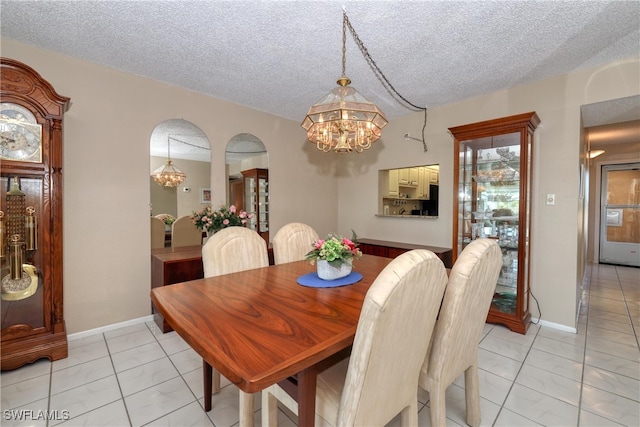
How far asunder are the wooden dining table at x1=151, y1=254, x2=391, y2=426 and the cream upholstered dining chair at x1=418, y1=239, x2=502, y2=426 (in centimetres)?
40

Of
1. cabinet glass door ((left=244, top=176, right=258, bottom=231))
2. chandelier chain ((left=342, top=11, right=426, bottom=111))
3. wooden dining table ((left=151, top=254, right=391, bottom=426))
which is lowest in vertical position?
wooden dining table ((left=151, top=254, right=391, bottom=426))

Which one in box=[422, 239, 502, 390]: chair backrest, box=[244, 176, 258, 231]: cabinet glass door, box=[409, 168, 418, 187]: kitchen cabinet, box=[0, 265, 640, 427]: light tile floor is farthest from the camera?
box=[409, 168, 418, 187]: kitchen cabinet

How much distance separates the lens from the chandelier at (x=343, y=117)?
1785 millimetres

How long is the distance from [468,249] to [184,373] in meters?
2.08

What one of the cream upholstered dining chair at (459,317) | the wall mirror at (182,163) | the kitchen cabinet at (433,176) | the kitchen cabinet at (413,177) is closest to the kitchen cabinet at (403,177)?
the kitchen cabinet at (413,177)

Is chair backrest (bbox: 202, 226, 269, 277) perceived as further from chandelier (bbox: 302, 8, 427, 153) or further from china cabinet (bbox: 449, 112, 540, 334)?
china cabinet (bbox: 449, 112, 540, 334)

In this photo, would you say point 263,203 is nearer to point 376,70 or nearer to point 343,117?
point 376,70

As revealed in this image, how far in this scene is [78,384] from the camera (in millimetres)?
1891

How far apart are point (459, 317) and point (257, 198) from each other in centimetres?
299

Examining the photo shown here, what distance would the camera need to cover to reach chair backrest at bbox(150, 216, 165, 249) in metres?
2.92

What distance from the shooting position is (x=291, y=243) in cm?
253

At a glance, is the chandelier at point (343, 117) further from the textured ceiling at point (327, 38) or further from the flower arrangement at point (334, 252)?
the flower arrangement at point (334, 252)

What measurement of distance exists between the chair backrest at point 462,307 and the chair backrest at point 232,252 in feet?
4.45

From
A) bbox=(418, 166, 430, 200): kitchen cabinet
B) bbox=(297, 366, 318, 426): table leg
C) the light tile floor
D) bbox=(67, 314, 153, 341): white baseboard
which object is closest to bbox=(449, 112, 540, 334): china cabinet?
the light tile floor
